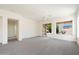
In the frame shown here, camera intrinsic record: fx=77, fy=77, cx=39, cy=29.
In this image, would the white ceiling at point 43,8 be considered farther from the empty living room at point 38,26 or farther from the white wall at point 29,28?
the white wall at point 29,28

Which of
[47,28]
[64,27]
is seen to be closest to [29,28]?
[47,28]

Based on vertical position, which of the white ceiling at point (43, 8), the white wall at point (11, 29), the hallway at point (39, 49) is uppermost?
the white ceiling at point (43, 8)

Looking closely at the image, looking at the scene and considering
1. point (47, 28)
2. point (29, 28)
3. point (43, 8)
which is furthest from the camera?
point (47, 28)

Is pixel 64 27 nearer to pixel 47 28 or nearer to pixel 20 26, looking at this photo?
pixel 47 28

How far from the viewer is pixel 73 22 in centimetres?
714

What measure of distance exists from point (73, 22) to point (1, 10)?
6.23m

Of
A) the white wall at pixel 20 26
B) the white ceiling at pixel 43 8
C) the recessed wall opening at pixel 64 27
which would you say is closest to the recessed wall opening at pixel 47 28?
the white wall at pixel 20 26

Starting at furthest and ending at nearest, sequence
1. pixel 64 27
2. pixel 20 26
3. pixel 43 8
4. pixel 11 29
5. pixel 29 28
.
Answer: pixel 11 29
pixel 29 28
pixel 64 27
pixel 20 26
pixel 43 8

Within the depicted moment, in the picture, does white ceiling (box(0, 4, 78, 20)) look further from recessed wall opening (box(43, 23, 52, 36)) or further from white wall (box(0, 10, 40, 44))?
recessed wall opening (box(43, 23, 52, 36))

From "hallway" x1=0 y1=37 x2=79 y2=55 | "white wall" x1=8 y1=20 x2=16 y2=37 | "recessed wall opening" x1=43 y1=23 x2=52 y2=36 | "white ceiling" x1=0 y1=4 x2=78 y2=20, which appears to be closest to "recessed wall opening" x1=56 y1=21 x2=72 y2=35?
"recessed wall opening" x1=43 y1=23 x2=52 y2=36

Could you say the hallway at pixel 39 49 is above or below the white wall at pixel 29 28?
below

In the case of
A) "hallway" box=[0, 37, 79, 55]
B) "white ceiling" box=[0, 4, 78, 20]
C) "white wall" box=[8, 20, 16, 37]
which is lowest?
"hallway" box=[0, 37, 79, 55]
